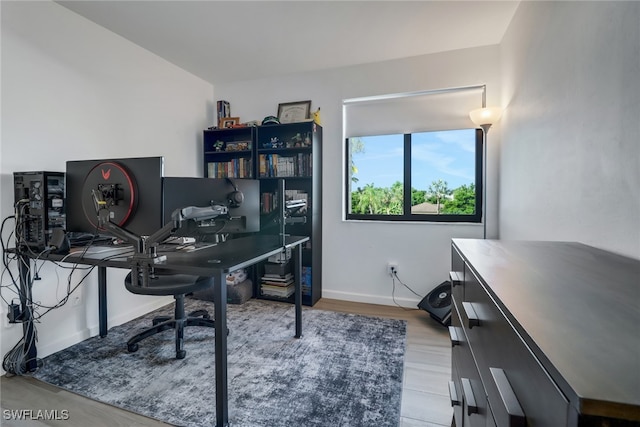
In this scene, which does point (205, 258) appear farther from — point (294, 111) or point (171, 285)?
point (294, 111)

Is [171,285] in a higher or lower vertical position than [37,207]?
lower

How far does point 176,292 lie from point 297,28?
2.29m

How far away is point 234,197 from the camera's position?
1.69 m

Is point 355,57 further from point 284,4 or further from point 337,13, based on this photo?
point 284,4

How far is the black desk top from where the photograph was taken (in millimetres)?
1373

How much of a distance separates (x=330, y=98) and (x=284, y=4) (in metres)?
1.14

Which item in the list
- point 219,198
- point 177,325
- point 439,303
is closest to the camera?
point 219,198

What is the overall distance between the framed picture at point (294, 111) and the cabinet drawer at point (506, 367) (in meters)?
2.74

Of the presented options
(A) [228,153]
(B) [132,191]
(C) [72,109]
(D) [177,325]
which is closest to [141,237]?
(B) [132,191]

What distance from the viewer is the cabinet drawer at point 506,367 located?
412mm

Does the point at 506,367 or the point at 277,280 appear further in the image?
the point at 277,280

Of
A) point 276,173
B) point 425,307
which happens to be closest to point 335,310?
point 425,307

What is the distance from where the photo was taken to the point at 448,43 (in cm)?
264

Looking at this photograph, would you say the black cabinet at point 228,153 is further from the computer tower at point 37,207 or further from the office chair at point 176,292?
the computer tower at point 37,207
